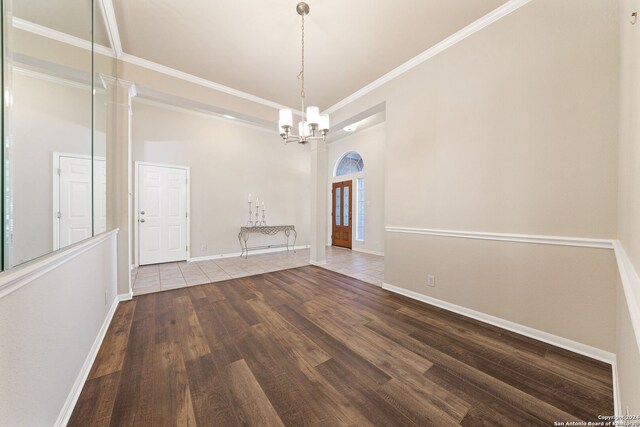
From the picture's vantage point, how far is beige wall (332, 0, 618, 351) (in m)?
1.66

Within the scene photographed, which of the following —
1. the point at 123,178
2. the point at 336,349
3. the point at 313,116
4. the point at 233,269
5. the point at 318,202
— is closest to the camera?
Result: the point at 336,349

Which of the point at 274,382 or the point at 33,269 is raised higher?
the point at 33,269

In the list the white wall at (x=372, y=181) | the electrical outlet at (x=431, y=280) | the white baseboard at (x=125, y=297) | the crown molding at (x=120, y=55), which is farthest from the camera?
the white wall at (x=372, y=181)

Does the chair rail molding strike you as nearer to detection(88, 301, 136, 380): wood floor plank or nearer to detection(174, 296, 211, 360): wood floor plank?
detection(88, 301, 136, 380): wood floor plank

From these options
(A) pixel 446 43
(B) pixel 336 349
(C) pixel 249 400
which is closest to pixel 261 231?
(B) pixel 336 349

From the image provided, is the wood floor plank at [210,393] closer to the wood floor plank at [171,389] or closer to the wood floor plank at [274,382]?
the wood floor plank at [171,389]

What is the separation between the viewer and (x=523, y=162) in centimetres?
198

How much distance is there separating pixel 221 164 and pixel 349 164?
11.6 feet

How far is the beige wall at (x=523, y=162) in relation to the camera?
1.66m

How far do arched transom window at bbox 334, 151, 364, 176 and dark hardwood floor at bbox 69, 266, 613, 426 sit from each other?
4670mm

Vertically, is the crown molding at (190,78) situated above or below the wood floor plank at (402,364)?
above

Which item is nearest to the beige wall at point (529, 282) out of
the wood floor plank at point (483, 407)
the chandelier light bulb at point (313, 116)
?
the wood floor plank at point (483, 407)

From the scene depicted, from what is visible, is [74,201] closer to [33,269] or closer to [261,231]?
[33,269]

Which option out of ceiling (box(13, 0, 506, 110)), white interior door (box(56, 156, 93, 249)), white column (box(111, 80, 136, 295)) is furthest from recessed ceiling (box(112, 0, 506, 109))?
white interior door (box(56, 156, 93, 249))
